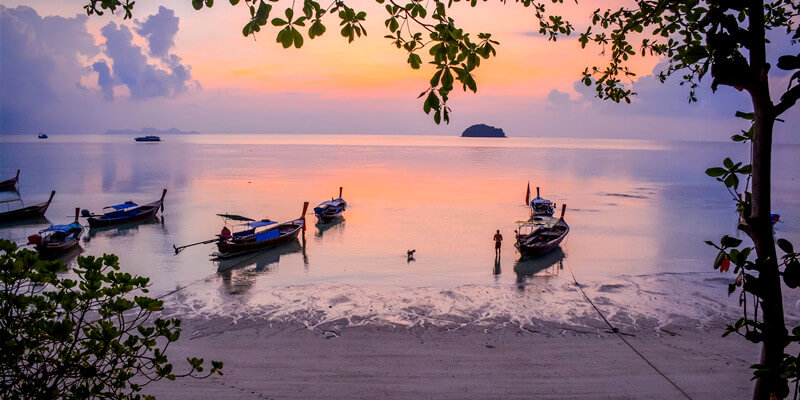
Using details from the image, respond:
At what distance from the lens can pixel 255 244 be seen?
2302 cm

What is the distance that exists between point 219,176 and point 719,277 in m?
58.5

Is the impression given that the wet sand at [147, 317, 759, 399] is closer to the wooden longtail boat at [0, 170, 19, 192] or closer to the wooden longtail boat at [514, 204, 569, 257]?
the wooden longtail boat at [514, 204, 569, 257]

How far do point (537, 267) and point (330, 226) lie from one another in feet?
49.5

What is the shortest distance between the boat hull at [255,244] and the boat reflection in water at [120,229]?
369 inches

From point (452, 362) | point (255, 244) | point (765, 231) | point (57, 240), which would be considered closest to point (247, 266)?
point (255, 244)

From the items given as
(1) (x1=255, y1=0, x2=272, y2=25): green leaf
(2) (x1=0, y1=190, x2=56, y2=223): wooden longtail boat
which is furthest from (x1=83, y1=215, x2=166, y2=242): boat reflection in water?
(1) (x1=255, y1=0, x2=272, y2=25): green leaf

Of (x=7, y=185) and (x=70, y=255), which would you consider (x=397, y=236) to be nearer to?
(x=70, y=255)

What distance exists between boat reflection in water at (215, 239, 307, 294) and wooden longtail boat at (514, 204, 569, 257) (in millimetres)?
10557

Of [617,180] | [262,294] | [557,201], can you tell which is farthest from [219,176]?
[617,180]

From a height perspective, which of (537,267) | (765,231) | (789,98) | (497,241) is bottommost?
(537,267)

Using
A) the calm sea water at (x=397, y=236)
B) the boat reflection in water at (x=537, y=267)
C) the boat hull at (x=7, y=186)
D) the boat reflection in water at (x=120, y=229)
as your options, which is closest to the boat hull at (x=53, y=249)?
the calm sea water at (x=397, y=236)

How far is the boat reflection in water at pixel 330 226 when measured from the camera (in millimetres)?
29391

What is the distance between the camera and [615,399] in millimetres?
9891

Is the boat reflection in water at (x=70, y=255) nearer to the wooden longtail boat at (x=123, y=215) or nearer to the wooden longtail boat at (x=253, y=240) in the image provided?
the wooden longtail boat at (x=123, y=215)
